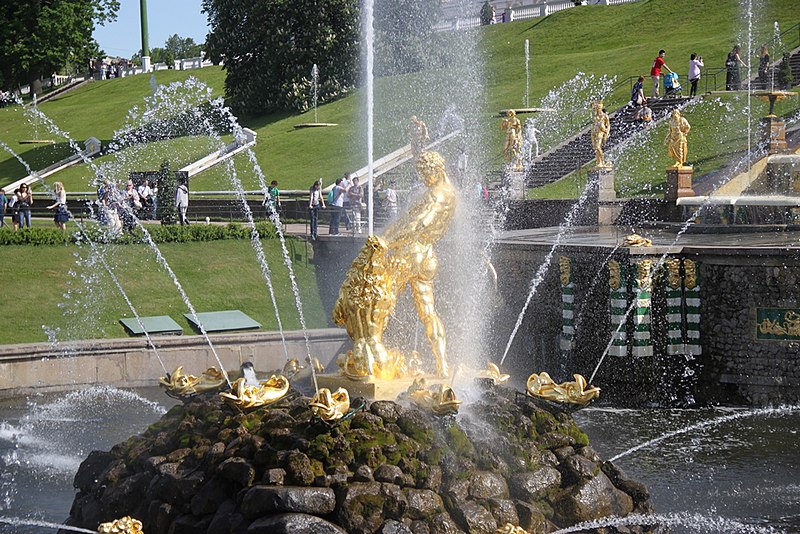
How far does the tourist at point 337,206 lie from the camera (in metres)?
25.7

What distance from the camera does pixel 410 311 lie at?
46.3 feet

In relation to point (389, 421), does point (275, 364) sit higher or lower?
lower

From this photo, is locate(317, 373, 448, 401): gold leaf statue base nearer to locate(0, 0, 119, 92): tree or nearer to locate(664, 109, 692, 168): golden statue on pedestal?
locate(664, 109, 692, 168): golden statue on pedestal

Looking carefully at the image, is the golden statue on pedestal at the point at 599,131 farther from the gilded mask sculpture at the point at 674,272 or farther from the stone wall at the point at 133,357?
the stone wall at the point at 133,357

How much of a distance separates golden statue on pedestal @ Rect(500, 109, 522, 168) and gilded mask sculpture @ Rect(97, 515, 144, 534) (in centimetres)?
2009

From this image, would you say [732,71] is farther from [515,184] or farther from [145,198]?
[145,198]

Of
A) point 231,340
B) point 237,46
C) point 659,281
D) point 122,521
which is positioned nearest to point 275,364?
point 231,340

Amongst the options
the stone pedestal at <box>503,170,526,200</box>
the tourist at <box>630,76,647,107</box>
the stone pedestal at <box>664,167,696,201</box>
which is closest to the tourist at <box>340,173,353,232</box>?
the stone pedestal at <box>503,170,526,200</box>

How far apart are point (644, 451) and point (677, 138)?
1159cm

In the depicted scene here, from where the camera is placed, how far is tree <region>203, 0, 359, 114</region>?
47812 millimetres

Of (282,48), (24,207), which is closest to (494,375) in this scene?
(24,207)

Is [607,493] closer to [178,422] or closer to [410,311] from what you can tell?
[178,422]

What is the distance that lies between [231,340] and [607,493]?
33.3 feet

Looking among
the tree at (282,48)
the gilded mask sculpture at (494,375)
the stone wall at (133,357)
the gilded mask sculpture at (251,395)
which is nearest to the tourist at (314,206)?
the stone wall at (133,357)
